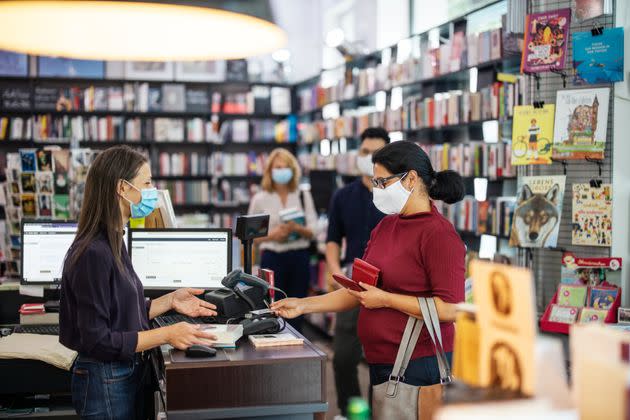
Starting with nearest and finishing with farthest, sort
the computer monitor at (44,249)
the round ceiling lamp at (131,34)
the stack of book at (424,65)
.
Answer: the round ceiling lamp at (131,34) → the computer monitor at (44,249) → the stack of book at (424,65)

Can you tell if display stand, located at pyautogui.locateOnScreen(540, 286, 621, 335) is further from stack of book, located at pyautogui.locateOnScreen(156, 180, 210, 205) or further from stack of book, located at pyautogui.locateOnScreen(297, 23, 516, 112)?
stack of book, located at pyautogui.locateOnScreen(156, 180, 210, 205)

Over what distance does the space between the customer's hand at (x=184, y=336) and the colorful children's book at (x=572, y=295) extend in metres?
1.91

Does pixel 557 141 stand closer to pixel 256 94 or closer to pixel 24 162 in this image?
pixel 24 162

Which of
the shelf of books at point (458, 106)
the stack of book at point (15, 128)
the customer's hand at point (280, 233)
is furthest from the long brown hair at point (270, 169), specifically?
the stack of book at point (15, 128)

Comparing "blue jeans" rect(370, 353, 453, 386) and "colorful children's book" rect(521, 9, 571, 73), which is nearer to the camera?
"blue jeans" rect(370, 353, 453, 386)

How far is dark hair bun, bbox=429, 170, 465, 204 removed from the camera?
2.67 metres

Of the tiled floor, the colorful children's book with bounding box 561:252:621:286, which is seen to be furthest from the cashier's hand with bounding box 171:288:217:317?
the colorful children's book with bounding box 561:252:621:286

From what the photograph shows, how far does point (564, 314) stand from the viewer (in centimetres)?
363

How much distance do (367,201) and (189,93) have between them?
5.92 metres

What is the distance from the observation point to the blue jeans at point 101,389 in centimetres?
237

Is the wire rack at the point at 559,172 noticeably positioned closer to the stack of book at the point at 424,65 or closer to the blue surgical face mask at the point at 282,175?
the stack of book at the point at 424,65

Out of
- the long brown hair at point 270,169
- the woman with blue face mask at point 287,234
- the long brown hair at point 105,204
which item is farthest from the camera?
the long brown hair at point 270,169

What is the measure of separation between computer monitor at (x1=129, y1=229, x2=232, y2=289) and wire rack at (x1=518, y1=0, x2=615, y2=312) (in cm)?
177

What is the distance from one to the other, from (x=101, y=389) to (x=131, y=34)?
43.9 inches
